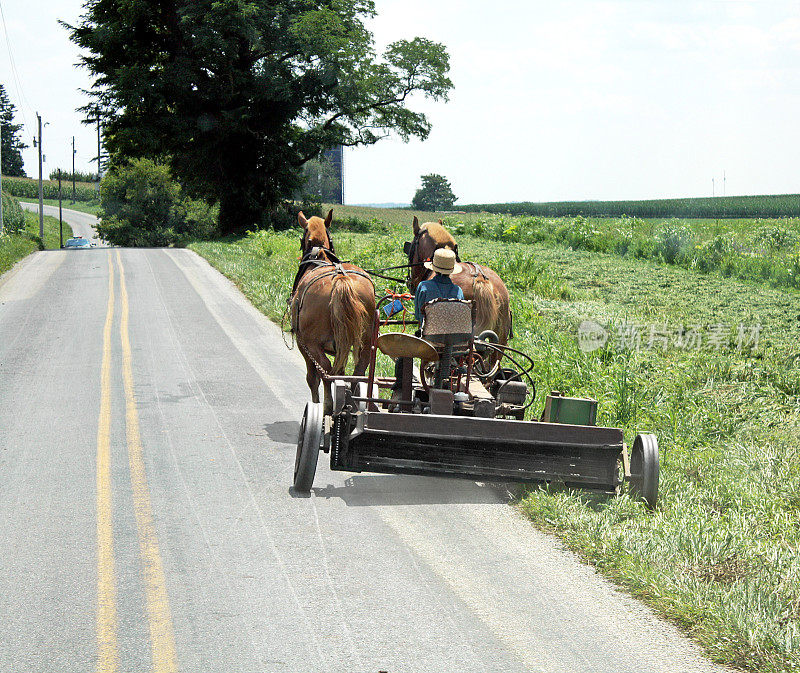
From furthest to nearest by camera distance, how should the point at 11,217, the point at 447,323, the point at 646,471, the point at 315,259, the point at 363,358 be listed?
the point at 11,217
the point at 315,259
the point at 363,358
the point at 447,323
the point at 646,471

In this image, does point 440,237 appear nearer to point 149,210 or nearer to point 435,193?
point 149,210

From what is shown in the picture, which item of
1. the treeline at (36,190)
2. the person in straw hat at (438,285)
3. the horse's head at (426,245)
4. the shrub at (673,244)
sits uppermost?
the treeline at (36,190)

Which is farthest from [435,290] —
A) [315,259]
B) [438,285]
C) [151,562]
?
[151,562]

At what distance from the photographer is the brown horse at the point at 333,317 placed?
8703 millimetres

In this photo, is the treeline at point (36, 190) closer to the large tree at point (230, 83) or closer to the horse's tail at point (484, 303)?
the large tree at point (230, 83)

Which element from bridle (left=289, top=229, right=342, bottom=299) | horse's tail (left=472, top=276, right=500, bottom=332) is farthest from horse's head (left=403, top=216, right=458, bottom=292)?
bridle (left=289, top=229, right=342, bottom=299)

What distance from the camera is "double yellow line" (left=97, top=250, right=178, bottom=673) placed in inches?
174

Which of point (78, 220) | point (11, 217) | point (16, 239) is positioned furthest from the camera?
point (78, 220)

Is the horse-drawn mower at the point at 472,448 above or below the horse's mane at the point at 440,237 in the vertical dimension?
below

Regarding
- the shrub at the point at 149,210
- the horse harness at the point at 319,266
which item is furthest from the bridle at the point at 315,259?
the shrub at the point at 149,210

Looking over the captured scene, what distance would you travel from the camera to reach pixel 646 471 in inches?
254

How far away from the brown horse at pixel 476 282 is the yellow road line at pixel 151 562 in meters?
3.64

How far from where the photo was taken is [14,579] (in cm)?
526

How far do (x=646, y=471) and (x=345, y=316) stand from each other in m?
3.69
